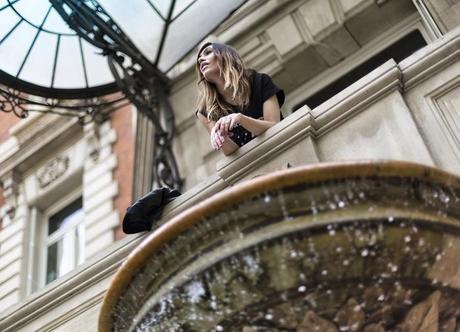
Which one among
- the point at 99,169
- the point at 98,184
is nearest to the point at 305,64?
the point at 98,184

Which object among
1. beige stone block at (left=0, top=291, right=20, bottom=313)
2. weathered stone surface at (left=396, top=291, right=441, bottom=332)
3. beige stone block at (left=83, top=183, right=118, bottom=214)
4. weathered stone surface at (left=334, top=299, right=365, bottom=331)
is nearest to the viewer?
weathered stone surface at (left=334, top=299, right=365, bottom=331)

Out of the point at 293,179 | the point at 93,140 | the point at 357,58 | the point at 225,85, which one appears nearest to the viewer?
the point at 293,179

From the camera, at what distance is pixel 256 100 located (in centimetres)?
534

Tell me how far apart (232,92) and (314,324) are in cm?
218

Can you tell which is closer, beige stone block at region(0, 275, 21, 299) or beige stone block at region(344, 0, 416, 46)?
beige stone block at region(344, 0, 416, 46)

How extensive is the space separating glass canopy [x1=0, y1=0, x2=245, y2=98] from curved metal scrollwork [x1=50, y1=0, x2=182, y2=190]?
0.19 m

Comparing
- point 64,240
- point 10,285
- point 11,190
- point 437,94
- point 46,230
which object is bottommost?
point 437,94

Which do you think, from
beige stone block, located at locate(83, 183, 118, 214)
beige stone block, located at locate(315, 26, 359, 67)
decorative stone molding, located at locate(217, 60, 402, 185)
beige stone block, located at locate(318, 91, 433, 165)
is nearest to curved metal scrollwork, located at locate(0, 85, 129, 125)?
beige stone block, located at locate(83, 183, 118, 214)

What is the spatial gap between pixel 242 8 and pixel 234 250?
6.97m

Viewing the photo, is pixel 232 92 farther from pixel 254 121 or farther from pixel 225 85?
pixel 254 121

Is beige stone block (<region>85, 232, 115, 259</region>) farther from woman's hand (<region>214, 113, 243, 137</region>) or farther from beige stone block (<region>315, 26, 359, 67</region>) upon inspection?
woman's hand (<region>214, 113, 243, 137</region>)

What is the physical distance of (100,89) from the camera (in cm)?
937

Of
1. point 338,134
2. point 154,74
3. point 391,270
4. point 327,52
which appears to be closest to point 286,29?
point 327,52

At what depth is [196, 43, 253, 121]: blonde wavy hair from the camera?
5.28 m
